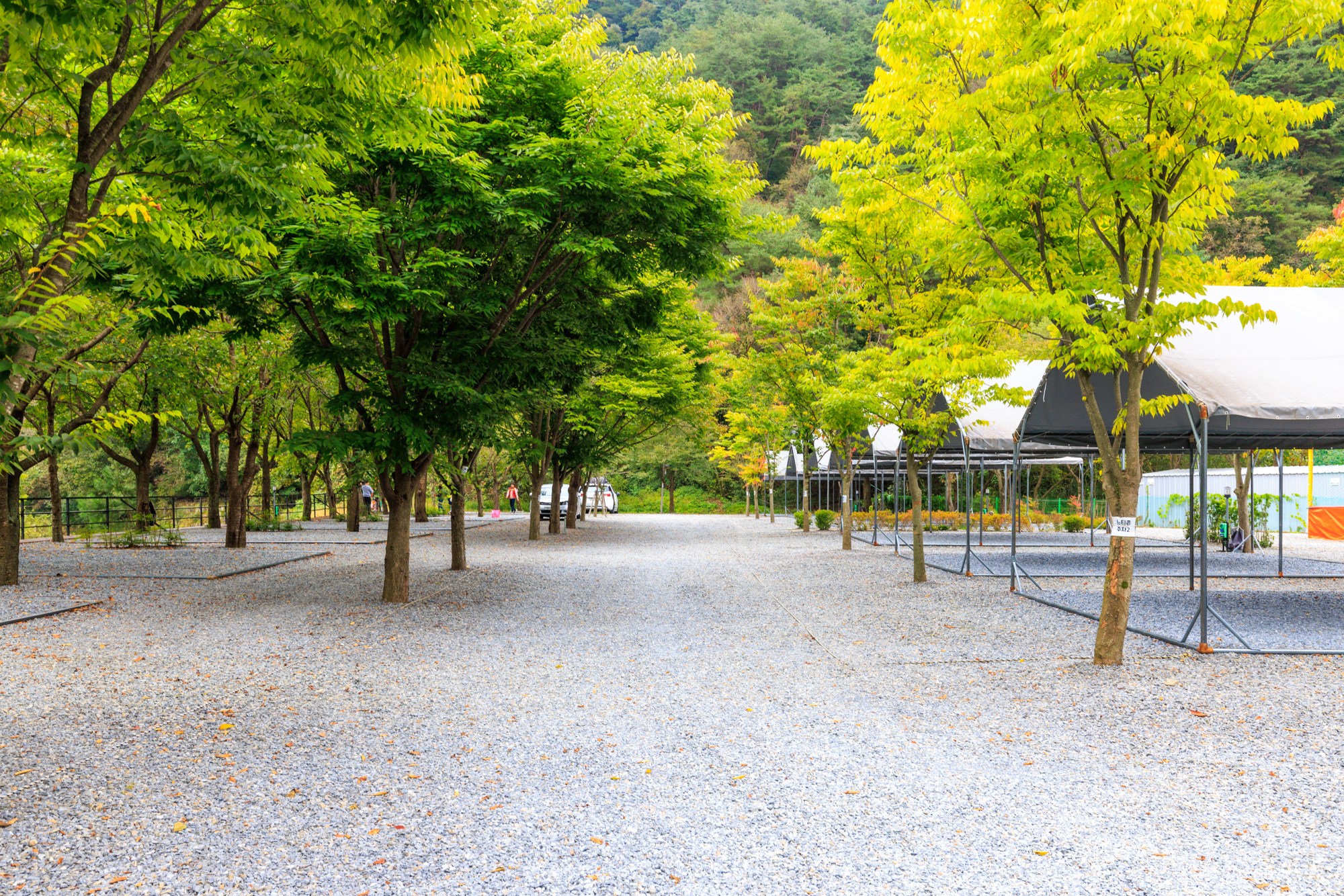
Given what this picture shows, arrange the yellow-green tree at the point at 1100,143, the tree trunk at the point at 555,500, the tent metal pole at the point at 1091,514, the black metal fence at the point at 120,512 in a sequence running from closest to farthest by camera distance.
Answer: the yellow-green tree at the point at 1100,143, the tent metal pole at the point at 1091,514, the black metal fence at the point at 120,512, the tree trunk at the point at 555,500

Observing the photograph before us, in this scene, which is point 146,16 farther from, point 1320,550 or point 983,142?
point 1320,550

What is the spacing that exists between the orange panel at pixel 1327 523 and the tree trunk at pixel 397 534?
88.0 feet

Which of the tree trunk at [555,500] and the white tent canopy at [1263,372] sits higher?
the white tent canopy at [1263,372]

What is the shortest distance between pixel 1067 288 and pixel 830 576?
26.4ft

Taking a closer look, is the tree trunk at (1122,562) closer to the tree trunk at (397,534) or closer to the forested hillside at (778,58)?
the tree trunk at (397,534)

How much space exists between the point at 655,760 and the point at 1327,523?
29095 millimetres

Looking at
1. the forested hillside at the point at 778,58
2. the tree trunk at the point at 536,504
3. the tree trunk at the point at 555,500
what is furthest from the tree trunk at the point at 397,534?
the forested hillside at the point at 778,58

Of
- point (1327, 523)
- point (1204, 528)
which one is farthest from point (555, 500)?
point (1327, 523)

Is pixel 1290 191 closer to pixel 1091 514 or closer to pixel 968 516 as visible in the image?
pixel 1091 514

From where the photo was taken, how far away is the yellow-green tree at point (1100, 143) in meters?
6.29

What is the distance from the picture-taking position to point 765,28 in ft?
197

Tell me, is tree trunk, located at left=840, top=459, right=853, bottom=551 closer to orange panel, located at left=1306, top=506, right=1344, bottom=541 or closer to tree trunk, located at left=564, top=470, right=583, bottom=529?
tree trunk, located at left=564, top=470, right=583, bottom=529

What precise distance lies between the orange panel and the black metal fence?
30185 mm

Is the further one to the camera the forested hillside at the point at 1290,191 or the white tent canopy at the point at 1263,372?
the forested hillside at the point at 1290,191
